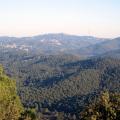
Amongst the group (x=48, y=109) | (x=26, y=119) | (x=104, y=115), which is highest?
(x=104, y=115)

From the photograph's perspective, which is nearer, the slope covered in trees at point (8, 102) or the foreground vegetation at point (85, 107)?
the foreground vegetation at point (85, 107)

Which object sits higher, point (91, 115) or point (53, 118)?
point (91, 115)

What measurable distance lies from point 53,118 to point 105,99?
129745mm

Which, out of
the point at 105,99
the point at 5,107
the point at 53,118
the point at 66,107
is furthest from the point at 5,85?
the point at 66,107

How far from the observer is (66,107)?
192 metres

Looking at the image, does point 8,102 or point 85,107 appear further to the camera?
point 8,102

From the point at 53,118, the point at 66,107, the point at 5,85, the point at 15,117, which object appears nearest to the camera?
the point at 15,117

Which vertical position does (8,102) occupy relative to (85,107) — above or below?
below

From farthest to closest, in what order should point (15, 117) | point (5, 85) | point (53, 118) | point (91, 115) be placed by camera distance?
point (53, 118) < point (5, 85) < point (15, 117) < point (91, 115)

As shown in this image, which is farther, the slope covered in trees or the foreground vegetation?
the slope covered in trees

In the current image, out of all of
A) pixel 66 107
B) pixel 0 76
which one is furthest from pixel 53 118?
pixel 0 76

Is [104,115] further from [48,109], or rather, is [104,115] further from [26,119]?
[48,109]

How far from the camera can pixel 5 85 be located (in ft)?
194

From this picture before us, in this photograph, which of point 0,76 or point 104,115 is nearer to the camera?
point 104,115
